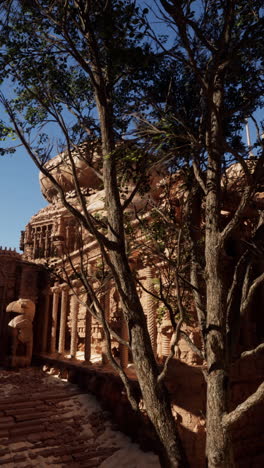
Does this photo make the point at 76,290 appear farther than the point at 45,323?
No

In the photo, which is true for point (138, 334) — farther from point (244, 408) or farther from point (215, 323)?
point (244, 408)

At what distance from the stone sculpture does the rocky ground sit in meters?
5.17

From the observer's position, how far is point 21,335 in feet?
51.9

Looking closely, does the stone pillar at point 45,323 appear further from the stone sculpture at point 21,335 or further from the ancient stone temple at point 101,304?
the stone sculpture at point 21,335

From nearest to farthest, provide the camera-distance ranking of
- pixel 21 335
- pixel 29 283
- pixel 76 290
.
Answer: pixel 76 290
pixel 21 335
pixel 29 283

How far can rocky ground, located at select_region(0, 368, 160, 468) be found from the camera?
22.9 ft

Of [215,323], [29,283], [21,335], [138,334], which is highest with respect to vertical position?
[29,283]

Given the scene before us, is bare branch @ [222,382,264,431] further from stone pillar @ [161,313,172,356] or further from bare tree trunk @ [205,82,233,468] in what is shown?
stone pillar @ [161,313,172,356]

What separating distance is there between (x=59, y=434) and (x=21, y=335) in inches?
337

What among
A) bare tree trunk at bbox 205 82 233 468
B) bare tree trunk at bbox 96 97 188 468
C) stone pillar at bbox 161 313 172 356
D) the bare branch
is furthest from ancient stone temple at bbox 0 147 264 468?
the bare branch

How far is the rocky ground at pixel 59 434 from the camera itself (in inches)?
274

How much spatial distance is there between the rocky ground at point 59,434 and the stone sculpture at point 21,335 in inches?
204

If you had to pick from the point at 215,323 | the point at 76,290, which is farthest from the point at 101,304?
the point at 215,323

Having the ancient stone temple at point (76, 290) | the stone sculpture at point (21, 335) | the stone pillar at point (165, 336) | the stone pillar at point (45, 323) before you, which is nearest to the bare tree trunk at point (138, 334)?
the ancient stone temple at point (76, 290)
